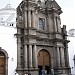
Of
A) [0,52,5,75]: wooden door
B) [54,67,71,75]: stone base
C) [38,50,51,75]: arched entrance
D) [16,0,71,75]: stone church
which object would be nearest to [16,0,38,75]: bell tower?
[16,0,71,75]: stone church

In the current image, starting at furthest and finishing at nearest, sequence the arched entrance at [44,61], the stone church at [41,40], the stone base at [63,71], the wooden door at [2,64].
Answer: the arched entrance at [44,61]
the stone base at [63,71]
the stone church at [41,40]
the wooden door at [2,64]

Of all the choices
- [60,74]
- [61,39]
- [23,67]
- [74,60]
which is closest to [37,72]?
[23,67]

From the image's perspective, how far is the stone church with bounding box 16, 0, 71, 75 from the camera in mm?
23936

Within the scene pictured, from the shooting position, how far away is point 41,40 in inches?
1011

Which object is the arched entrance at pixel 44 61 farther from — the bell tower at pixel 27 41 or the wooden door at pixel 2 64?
the wooden door at pixel 2 64

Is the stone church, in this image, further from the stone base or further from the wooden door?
the wooden door

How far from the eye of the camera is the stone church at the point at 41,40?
23936mm

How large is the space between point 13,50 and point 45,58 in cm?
488

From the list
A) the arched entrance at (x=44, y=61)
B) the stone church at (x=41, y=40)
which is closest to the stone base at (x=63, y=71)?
the stone church at (x=41, y=40)

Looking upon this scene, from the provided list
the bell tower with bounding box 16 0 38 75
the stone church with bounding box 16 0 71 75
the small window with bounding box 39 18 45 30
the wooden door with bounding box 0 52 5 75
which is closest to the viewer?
the wooden door with bounding box 0 52 5 75

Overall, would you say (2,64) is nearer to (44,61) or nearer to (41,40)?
(44,61)

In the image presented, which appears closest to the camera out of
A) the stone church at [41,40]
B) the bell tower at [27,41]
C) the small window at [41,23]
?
the bell tower at [27,41]

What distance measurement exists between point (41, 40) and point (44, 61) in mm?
2887

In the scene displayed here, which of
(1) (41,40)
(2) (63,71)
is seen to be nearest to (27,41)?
(1) (41,40)
